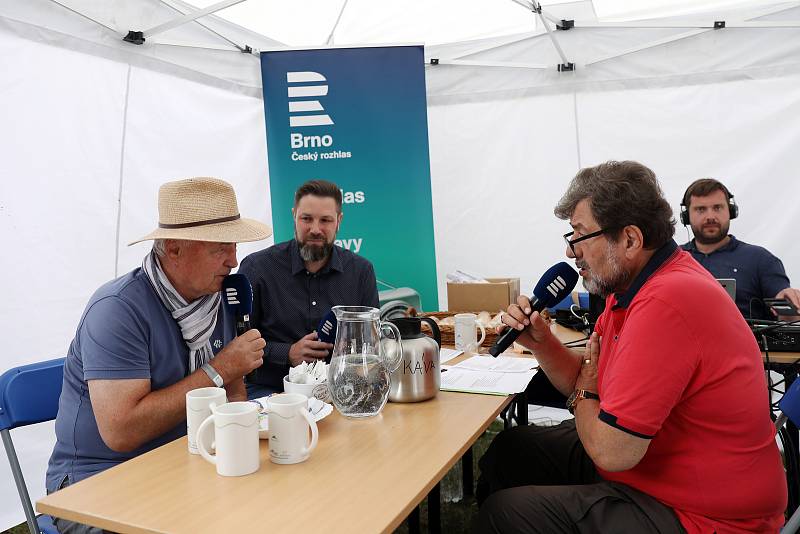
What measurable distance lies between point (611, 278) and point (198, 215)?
1.34 metres

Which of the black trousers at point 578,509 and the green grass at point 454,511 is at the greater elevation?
the black trousers at point 578,509

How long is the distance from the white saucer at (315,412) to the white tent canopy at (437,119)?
82.6 inches

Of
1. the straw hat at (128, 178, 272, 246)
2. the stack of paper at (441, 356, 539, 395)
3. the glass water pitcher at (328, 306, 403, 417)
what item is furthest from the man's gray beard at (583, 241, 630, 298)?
the straw hat at (128, 178, 272, 246)

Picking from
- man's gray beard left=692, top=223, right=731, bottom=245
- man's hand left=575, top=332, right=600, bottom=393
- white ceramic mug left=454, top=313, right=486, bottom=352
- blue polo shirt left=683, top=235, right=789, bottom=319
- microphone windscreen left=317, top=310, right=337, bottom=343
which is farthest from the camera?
man's gray beard left=692, top=223, right=731, bottom=245

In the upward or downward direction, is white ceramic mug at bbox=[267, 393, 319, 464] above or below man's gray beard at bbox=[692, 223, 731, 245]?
below

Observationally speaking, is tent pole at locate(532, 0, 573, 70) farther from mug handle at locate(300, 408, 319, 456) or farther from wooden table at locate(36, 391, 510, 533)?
mug handle at locate(300, 408, 319, 456)

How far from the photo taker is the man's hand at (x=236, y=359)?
1783mm

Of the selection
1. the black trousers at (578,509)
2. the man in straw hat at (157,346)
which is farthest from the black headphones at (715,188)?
the man in straw hat at (157,346)

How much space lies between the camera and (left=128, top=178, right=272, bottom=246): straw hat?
1.80 metres

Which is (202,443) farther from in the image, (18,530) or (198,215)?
(18,530)

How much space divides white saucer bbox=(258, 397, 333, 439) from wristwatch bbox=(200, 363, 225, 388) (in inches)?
8.1

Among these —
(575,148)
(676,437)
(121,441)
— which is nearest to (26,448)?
(121,441)

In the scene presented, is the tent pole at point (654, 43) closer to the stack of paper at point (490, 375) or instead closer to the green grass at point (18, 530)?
the stack of paper at point (490, 375)

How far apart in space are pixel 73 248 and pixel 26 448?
1.13 meters
